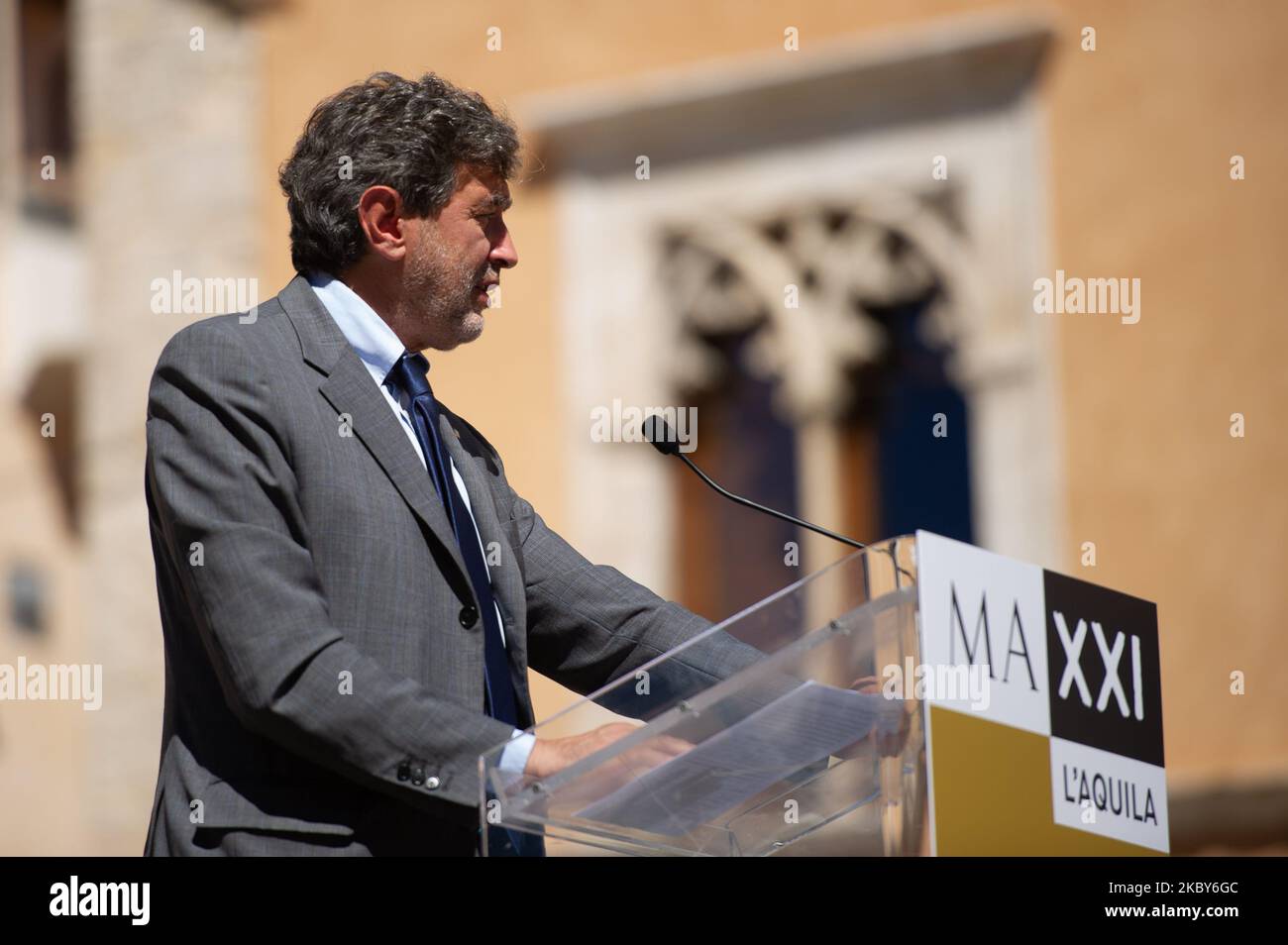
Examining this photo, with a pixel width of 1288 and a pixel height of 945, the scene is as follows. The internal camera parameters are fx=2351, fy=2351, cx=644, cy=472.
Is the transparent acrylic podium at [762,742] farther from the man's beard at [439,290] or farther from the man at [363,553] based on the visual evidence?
the man's beard at [439,290]

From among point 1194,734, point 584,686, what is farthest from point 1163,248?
point 584,686

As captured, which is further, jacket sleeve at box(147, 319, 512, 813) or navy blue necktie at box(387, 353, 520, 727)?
navy blue necktie at box(387, 353, 520, 727)

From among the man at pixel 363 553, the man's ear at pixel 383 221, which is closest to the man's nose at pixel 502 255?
the man at pixel 363 553

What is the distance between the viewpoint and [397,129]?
2592mm

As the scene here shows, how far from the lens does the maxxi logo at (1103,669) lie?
8.03ft

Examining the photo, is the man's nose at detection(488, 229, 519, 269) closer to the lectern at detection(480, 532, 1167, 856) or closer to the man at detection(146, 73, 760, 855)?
the man at detection(146, 73, 760, 855)

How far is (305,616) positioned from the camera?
2.25 meters

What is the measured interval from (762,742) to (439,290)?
66 centimetres

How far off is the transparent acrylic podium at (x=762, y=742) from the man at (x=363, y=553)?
1.2 inches

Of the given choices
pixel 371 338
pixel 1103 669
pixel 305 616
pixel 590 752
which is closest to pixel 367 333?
pixel 371 338

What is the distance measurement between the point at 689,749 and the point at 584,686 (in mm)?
595
